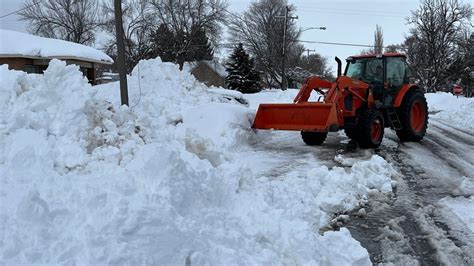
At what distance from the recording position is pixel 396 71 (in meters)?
12.3

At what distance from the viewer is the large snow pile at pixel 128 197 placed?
355 cm

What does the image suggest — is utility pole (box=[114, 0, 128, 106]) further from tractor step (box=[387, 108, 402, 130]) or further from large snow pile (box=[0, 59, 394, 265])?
tractor step (box=[387, 108, 402, 130])

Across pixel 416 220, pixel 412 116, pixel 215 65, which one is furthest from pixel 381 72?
pixel 215 65

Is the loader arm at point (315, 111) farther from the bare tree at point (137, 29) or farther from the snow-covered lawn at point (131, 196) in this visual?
the bare tree at point (137, 29)

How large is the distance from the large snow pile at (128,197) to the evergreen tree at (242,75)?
3670 centimetres

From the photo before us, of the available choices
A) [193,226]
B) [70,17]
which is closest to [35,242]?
[193,226]

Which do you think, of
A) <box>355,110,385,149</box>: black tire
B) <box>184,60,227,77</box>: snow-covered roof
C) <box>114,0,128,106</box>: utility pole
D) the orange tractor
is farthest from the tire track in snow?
<box>184,60,227,77</box>: snow-covered roof

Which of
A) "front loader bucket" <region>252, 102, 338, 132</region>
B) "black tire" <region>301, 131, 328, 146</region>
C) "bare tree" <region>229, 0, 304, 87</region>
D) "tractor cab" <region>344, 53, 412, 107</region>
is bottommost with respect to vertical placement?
"black tire" <region>301, 131, 328, 146</region>

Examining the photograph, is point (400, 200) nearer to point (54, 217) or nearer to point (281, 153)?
point (281, 153)

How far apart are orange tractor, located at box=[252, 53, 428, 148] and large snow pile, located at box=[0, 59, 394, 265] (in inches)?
129

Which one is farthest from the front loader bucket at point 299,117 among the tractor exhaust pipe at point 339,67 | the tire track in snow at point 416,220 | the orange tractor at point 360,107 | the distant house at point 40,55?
the distant house at point 40,55

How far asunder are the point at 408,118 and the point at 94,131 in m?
8.44

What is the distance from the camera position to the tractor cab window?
39.5 feet

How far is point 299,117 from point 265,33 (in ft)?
151
